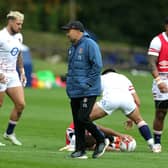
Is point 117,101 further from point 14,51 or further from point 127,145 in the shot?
point 14,51

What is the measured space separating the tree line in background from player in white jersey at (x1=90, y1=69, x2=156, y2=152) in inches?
Result: 2478

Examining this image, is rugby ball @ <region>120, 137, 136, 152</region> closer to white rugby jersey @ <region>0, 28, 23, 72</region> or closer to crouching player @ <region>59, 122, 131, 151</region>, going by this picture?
crouching player @ <region>59, 122, 131, 151</region>

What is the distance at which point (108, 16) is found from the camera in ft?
290

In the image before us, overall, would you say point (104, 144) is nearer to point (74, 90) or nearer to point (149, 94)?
point (74, 90)

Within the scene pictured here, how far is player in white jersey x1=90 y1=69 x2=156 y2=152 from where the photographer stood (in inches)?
656

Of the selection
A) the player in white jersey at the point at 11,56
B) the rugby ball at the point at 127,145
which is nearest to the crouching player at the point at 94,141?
the rugby ball at the point at 127,145

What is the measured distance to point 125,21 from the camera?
284 feet

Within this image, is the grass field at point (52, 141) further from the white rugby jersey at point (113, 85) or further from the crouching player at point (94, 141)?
the white rugby jersey at point (113, 85)

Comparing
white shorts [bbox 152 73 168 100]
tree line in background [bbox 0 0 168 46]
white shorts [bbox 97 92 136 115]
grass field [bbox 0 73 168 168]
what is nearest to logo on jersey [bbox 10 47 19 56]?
grass field [bbox 0 73 168 168]

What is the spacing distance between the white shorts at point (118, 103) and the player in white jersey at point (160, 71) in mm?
597

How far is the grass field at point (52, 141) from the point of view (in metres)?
14.3

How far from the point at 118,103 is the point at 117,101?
0.13 ft

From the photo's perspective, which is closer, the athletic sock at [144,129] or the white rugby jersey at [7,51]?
the athletic sock at [144,129]

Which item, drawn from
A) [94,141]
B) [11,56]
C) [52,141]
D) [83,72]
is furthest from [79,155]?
[52,141]
